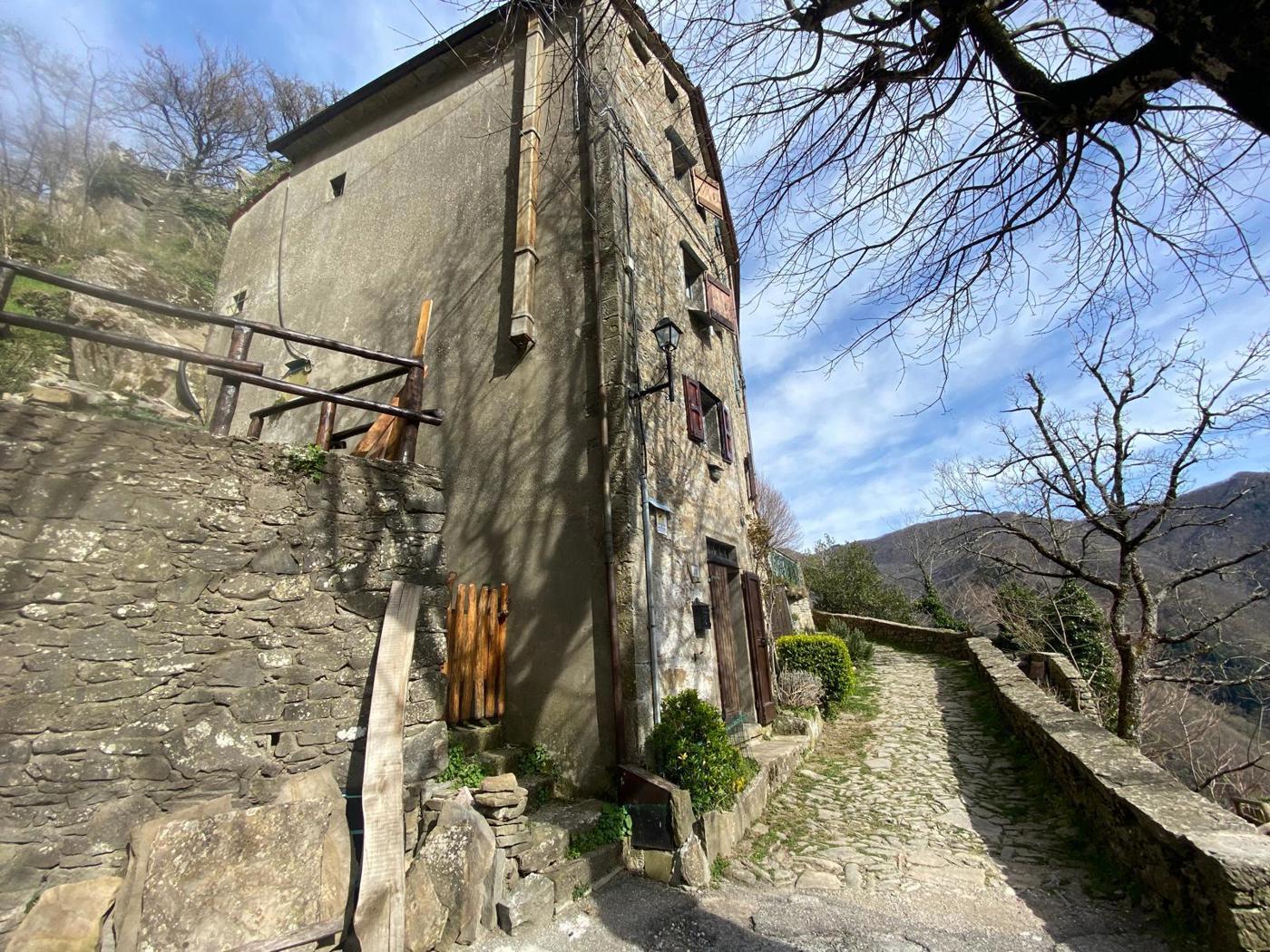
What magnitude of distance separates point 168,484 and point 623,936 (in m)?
3.89

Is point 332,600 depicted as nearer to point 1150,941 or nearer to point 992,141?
point 992,141

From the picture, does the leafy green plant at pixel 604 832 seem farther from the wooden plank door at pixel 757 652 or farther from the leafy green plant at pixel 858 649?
the leafy green plant at pixel 858 649

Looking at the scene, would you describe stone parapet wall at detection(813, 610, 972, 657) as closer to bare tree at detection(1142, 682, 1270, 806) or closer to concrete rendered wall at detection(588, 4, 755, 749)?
bare tree at detection(1142, 682, 1270, 806)

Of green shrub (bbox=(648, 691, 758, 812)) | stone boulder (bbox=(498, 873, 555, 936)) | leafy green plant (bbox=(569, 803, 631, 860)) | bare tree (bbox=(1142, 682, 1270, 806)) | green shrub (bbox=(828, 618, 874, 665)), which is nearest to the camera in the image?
stone boulder (bbox=(498, 873, 555, 936))

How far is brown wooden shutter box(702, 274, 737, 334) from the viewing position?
9055 mm

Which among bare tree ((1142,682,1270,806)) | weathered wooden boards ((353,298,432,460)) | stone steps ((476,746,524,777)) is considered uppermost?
weathered wooden boards ((353,298,432,460))

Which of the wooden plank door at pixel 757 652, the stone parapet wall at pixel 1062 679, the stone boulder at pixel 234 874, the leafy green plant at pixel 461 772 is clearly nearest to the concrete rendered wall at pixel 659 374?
the wooden plank door at pixel 757 652

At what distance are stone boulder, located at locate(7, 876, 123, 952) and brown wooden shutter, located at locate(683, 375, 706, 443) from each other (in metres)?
6.21

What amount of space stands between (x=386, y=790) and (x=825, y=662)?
8.57 meters

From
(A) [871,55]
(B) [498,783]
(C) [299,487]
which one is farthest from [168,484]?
(A) [871,55]

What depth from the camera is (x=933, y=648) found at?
17094 millimetres

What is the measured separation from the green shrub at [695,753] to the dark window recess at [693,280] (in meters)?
5.64

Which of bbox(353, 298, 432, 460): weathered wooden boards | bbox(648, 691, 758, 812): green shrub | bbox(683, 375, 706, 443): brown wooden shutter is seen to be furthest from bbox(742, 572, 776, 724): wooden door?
bbox(353, 298, 432, 460): weathered wooden boards

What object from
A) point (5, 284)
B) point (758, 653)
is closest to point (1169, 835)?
point (758, 653)
